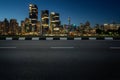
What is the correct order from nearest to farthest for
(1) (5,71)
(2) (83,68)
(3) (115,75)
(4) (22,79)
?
(4) (22,79)
(3) (115,75)
(1) (5,71)
(2) (83,68)

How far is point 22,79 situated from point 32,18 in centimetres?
9931

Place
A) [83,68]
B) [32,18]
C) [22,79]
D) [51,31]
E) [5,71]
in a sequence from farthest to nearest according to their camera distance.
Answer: [51,31] < [32,18] < [83,68] < [5,71] < [22,79]

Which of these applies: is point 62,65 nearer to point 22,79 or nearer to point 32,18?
point 22,79

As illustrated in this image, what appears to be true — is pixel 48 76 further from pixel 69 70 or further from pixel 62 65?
pixel 62 65

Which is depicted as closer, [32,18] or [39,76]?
[39,76]

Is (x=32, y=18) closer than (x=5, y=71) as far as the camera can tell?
No

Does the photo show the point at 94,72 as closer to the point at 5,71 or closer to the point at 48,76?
the point at 48,76

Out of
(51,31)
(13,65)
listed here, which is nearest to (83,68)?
(13,65)

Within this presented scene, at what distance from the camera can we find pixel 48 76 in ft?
14.5

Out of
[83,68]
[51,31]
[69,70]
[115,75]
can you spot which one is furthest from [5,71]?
[51,31]

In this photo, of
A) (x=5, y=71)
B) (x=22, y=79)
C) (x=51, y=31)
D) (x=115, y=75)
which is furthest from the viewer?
(x=51, y=31)

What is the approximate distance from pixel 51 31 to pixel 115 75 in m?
120

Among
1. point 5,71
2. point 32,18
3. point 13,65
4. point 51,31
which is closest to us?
point 5,71

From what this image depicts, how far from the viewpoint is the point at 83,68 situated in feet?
17.4
